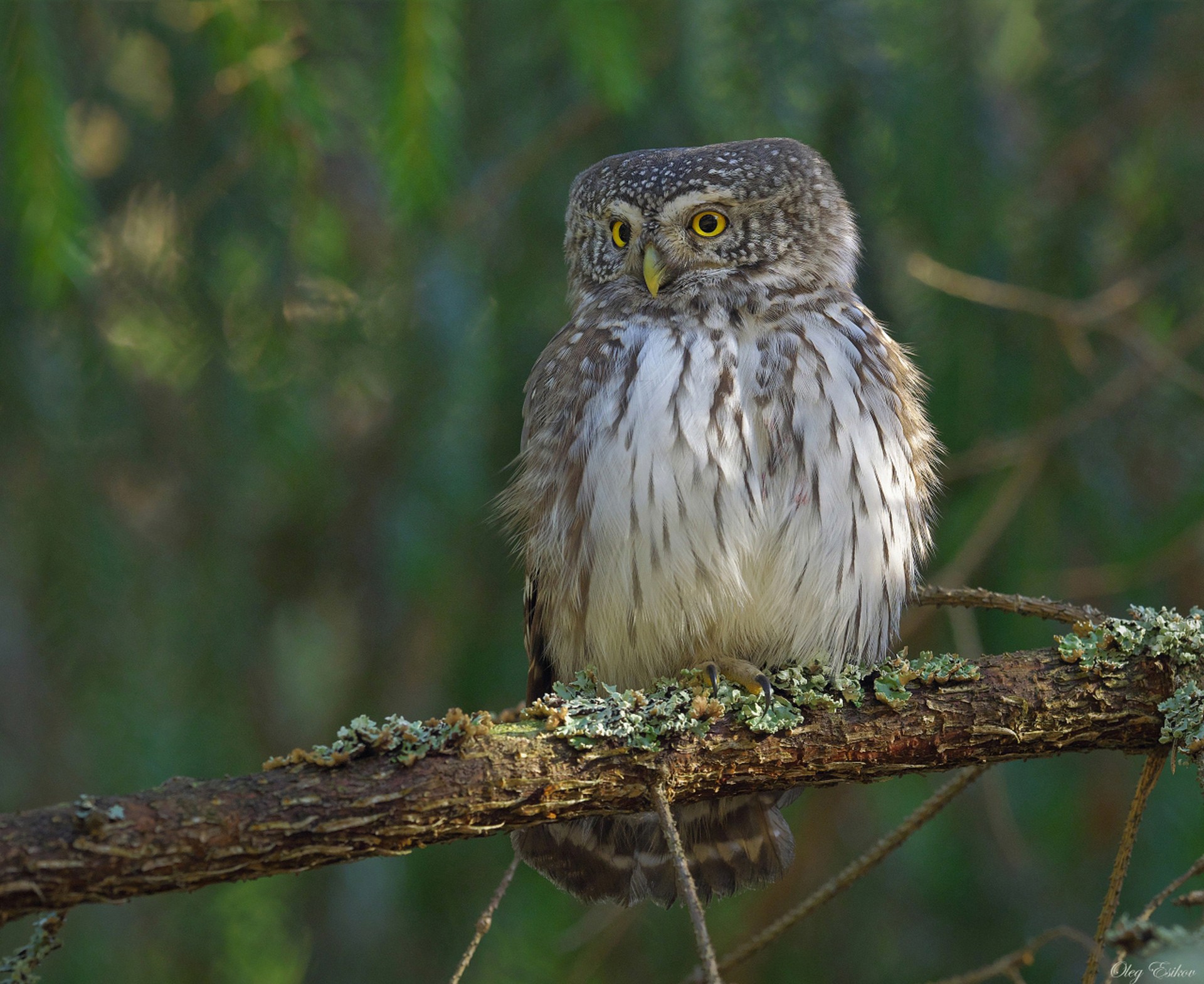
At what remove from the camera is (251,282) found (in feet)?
11.6

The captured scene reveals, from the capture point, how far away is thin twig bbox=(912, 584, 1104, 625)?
2129 millimetres

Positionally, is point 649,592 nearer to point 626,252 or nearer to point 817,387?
point 817,387

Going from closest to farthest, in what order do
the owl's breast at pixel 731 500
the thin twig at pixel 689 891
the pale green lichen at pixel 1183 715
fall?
the thin twig at pixel 689 891, the pale green lichen at pixel 1183 715, the owl's breast at pixel 731 500

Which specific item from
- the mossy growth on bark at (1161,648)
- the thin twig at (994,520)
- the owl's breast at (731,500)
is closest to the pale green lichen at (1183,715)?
the mossy growth on bark at (1161,648)

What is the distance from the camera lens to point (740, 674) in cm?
245

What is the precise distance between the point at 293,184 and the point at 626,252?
1.08 metres

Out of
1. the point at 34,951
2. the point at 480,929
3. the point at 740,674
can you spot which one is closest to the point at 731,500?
the point at 740,674

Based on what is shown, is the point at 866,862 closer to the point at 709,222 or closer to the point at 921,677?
the point at 921,677

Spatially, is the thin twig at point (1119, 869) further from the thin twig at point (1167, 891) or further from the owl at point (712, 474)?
the owl at point (712, 474)

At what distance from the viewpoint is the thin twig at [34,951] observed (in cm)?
159

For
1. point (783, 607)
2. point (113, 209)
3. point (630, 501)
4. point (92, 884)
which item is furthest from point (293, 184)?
point (92, 884)

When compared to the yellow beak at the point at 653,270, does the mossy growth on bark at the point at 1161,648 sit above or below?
below

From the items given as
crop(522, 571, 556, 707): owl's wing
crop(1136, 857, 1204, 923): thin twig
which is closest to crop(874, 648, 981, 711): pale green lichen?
crop(1136, 857, 1204, 923): thin twig

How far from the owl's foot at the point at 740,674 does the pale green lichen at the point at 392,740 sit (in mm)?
621
